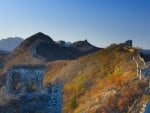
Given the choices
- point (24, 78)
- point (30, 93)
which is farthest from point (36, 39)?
point (30, 93)

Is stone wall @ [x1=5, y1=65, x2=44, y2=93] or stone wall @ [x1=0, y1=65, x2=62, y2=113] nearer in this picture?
stone wall @ [x1=0, y1=65, x2=62, y2=113]

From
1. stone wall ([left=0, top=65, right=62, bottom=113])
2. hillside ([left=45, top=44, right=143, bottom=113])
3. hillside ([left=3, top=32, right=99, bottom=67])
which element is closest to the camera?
stone wall ([left=0, top=65, right=62, bottom=113])

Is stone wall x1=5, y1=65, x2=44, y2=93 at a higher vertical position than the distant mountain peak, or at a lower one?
lower

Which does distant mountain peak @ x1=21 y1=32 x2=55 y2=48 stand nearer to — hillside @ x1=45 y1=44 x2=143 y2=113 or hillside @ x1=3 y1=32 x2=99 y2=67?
hillside @ x1=3 y1=32 x2=99 y2=67

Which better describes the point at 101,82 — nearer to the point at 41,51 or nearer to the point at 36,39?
the point at 41,51

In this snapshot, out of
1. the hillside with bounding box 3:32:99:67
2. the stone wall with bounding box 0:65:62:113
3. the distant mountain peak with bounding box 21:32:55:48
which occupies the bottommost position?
the stone wall with bounding box 0:65:62:113

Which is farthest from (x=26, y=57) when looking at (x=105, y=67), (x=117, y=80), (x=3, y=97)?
(x=3, y=97)

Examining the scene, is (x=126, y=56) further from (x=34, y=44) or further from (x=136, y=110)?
(x=34, y=44)

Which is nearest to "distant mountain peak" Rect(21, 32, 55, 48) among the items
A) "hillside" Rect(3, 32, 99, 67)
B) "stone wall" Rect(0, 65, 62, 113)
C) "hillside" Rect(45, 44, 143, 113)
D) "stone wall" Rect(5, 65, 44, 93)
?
"hillside" Rect(3, 32, 99, 67)
